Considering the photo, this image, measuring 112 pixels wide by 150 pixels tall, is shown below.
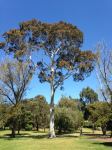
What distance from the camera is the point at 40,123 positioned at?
2995 inches

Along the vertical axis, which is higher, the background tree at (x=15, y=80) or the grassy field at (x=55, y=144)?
the background tree at (x=15, y=80)

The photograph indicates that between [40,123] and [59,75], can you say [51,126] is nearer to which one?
[59,75]

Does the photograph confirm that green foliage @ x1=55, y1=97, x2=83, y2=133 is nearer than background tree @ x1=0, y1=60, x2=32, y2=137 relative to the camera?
No

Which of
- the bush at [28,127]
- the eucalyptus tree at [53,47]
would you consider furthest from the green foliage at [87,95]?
the eucalyptus tree at [53,47]

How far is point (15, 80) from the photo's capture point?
A: 44344mm

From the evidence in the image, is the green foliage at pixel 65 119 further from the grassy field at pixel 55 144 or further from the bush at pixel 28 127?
the grassy field at pixel 55 144

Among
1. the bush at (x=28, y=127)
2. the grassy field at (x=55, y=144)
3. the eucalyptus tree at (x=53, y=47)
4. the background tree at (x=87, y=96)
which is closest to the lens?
the grassy field at (x=55, y=144)

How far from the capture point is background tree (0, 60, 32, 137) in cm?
4347

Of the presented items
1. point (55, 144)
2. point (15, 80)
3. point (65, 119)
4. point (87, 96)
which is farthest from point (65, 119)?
point (87, 96)

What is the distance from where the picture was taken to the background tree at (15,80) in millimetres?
43469

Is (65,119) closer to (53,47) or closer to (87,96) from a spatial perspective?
(53,47)

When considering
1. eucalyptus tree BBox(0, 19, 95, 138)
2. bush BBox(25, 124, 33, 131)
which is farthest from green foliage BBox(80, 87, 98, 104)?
eucalyptus tree BBox(0, 19, 95, 138)

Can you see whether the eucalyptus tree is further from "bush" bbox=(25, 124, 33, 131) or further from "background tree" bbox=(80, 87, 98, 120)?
"background tree" bbox=(80, 87, 98, 120)

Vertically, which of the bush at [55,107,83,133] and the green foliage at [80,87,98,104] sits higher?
the green foliage at [80,87,98,104]
